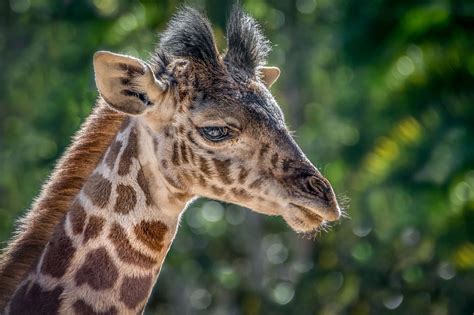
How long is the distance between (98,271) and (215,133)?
1.08 metres

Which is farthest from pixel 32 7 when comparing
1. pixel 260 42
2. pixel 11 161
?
pixel 260 42

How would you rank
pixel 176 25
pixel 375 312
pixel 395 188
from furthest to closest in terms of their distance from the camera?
pixel 395 188 → pixel 375 312 → pixel 176 25

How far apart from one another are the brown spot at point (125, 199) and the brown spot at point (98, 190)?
73 millimetres

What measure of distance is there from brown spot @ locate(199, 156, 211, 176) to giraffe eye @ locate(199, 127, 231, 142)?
13cm

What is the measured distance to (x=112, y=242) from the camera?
8.81 m

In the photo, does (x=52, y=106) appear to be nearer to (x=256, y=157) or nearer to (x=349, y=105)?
(x=349, y=105)

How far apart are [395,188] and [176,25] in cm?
1681

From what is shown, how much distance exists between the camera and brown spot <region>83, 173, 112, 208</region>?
8906 mm

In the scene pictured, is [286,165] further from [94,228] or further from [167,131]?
[94,228]

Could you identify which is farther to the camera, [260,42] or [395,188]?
[395,188]

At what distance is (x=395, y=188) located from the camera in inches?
1017

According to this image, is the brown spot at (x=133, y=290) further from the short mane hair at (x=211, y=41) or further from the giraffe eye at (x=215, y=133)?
the short mane hair at (x=211, y=41)

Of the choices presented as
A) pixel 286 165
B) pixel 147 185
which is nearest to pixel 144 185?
pixel 147 185

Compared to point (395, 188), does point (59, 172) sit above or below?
above
